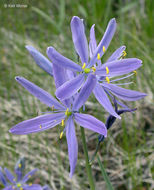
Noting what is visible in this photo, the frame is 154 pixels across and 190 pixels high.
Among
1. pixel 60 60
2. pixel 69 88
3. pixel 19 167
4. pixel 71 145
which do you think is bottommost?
pixel 19 167

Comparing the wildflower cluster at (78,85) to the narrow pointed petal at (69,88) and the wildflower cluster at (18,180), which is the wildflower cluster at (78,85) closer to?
the narrow pointed petal at (69,88)

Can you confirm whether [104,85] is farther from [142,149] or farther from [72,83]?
[142,149]

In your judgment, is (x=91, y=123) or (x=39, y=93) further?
(x=39, y=93)

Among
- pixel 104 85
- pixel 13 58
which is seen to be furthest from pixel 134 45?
pixel 104 85

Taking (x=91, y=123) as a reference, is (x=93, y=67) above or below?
above

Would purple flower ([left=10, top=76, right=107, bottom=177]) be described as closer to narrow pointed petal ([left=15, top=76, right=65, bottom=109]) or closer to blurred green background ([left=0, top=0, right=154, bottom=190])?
narrow pointed petal ([left=15, top=76, right=65, bottom=109])

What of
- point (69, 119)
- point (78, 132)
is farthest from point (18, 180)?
point (69, 119)

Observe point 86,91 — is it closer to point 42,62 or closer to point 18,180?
point 42,62
